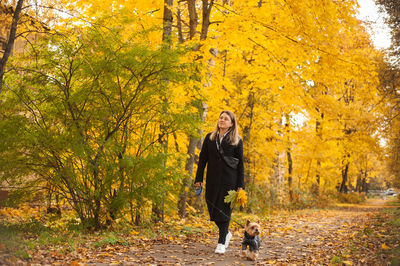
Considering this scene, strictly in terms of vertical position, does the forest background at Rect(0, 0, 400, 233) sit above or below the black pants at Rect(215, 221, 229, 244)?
above

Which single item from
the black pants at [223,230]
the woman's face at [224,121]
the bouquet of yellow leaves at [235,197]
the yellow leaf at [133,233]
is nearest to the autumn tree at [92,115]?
the yellow leaf at [133,233]

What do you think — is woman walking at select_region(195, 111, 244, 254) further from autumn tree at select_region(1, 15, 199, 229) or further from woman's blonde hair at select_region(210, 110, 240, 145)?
autumn tree at select_region(1, 15, 199, 229)

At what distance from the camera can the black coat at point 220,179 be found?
17.7ft

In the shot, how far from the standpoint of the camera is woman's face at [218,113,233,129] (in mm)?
5500

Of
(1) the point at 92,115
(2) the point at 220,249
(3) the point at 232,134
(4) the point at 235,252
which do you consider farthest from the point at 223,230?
(1) the point at 92,115

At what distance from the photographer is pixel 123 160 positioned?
5910 mm

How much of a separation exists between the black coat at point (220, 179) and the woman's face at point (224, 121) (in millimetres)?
196

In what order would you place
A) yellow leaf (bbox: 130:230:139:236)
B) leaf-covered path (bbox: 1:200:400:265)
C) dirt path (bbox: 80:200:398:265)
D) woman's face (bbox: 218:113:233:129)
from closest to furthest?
leaf-covered path (bbox: 1:200:400:265) → dirt path (bbox: 80:200:398:265) → woman's face (bbox: 218:113:233:129) → yellow leaf (bbox: 130:230:139:236)

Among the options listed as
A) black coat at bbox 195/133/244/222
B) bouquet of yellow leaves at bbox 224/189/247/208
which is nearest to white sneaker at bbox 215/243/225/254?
black coat at bbox 195/133/244/222

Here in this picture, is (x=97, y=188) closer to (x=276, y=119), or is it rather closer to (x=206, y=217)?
(x=206, y=217)

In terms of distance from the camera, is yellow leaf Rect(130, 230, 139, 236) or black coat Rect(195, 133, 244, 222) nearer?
black coat Rect(195, 133, 244, 222)

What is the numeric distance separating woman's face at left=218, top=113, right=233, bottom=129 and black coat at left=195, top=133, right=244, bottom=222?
20cm

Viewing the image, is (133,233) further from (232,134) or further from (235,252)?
(232,134)

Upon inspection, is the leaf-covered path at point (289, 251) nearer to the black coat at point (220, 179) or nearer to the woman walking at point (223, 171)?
the woman walking at point (223, 171)
